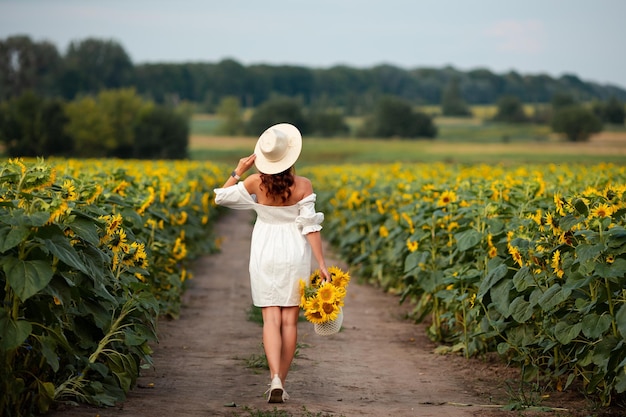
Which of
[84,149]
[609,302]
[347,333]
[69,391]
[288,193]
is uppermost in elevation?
[288,193]

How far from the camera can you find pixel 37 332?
17.1 ft

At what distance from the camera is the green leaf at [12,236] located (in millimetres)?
4762

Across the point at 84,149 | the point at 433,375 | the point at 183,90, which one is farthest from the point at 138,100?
the point at 433,375

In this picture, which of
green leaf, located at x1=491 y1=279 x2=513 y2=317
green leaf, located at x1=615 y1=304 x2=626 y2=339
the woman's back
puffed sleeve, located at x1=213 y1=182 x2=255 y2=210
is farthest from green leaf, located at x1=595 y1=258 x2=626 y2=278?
puffed sleeve, located at x1=213 y1=182 x2=255 y2=210

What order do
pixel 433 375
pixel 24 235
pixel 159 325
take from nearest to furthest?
pixel 24 235 < pixel 433 375 < pixel 159 325

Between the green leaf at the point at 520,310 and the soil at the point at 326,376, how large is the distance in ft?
1.50

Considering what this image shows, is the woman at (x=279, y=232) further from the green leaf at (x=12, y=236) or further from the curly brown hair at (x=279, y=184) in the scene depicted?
the green leaf at (x=12, y=236)

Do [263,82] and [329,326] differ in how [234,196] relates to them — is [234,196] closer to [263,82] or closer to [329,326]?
[329,326]

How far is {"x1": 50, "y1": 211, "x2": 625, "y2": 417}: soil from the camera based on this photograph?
6.39 metres

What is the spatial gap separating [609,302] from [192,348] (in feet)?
13.5

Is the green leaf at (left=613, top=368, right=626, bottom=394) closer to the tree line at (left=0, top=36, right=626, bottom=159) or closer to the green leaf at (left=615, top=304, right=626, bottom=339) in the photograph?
the green leaf at (left=615, top=304, right=626, bottom=339)

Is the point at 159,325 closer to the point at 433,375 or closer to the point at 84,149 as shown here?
the point at 433,375

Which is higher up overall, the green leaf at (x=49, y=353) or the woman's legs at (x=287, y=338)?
the green leaf at (x=49, y=353)

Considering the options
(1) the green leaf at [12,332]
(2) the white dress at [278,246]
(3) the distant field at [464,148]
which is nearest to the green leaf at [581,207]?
(2) the white dress at [278,246]
